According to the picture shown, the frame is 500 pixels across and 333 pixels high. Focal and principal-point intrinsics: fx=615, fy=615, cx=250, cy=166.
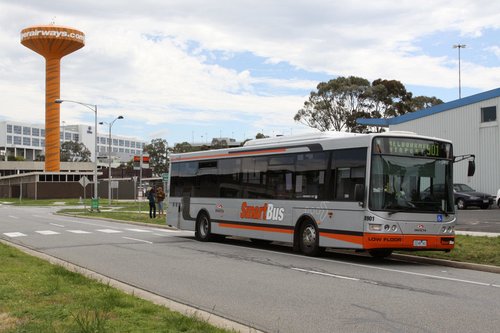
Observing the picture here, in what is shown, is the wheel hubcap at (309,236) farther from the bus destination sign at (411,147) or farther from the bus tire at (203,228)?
the bus tire at (203,228)

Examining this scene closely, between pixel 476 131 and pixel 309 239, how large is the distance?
30.6m

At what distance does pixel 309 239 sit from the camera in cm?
1586

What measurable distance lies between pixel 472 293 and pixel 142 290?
17.6 ft

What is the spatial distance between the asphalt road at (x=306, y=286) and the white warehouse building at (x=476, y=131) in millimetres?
28090

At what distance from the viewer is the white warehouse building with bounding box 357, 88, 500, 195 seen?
41.2 metres

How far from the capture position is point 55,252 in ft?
55.7

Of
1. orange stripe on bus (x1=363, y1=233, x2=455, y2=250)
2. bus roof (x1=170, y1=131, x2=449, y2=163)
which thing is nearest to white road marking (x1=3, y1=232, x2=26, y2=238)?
bus roof (x1=170, y1=131, x2=449, y2=163)

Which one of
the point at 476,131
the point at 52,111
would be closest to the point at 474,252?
the point at 476,131

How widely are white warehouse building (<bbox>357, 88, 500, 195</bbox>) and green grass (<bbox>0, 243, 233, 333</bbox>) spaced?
34292mm

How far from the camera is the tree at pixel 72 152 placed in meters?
163

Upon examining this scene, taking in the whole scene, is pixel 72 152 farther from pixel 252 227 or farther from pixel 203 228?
pixel 252 227

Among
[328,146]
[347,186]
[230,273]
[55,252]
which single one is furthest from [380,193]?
[55,252]

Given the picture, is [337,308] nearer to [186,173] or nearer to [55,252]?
[55,252]

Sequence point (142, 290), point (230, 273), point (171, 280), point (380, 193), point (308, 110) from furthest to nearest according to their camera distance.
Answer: point (308, 110)
point (380, 193)
point (230, 273)
point (171, 280)
point (142, 290)
